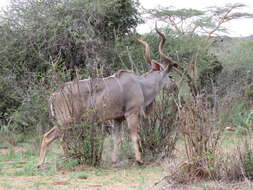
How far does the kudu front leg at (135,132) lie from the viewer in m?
7.20

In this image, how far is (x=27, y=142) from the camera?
10.1 meters

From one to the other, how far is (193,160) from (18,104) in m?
7.06

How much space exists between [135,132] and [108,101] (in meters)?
0.62

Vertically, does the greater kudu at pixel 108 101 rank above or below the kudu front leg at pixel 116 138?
above

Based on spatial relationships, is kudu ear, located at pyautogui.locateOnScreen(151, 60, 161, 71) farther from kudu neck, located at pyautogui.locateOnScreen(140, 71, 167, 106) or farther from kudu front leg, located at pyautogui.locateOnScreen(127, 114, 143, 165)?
kudu front leg, located at pyautogui.locateOnScreen(127, 114, 143, 165)

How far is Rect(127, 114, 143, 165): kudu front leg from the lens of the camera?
23.6 ft

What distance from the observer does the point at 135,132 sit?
733 cm

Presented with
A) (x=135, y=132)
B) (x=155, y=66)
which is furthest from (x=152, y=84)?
(x=135, y=132)

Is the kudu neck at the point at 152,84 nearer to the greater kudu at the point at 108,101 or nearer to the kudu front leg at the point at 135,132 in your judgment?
the greater kudu at the point at 108,101

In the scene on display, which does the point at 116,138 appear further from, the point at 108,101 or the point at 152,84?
the point at 152,84

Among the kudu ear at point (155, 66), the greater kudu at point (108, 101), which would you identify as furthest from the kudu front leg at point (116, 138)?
the kudu ear at point (155, 66)

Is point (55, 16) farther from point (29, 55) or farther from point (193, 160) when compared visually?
point (193, 160)

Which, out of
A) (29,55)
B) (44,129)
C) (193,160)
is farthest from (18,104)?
(193,160)

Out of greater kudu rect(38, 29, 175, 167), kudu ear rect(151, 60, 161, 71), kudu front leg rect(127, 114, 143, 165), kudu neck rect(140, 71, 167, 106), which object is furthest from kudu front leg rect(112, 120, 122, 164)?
kudu ear rect(151, 60, 161, 71)
